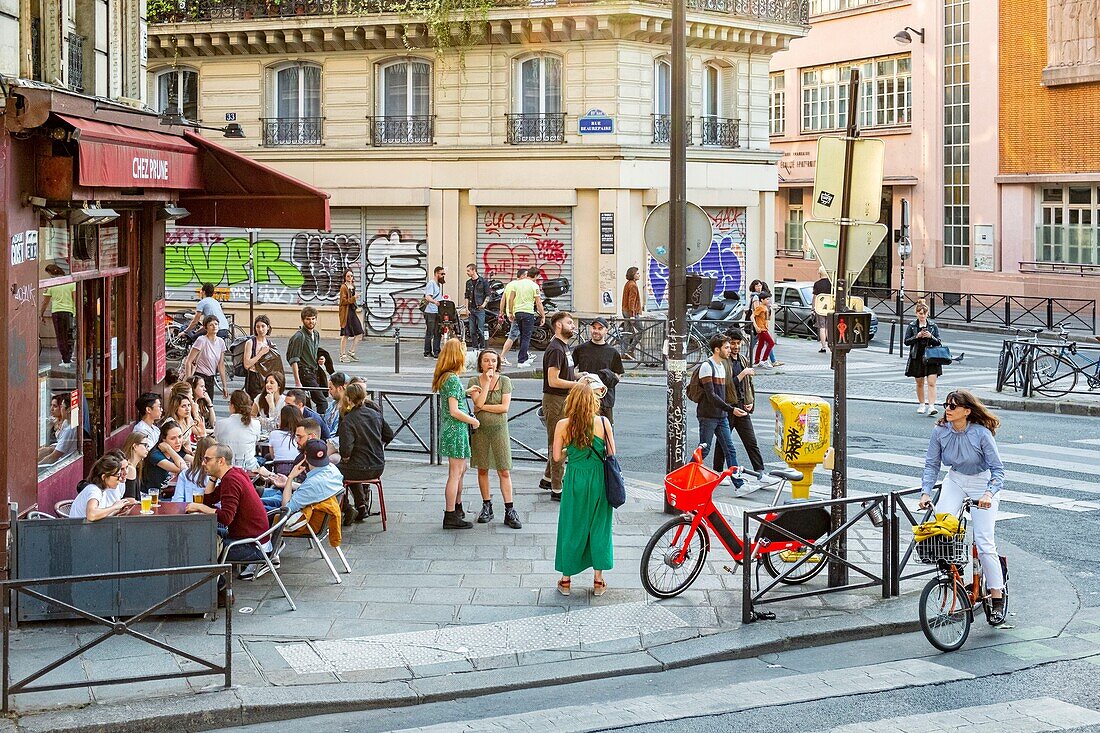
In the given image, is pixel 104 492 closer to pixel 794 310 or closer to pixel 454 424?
pixel 454 424

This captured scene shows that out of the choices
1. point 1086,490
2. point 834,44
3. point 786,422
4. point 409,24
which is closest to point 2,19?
point 786,422

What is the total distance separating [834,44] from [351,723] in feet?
146

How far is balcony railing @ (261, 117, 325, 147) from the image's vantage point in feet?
102

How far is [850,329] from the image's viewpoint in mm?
10094

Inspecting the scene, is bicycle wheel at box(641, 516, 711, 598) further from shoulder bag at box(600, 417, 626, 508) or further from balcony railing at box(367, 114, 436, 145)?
balcony railing at box(367, 114, 436, 145)

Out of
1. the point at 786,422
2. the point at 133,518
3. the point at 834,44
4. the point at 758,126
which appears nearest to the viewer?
the point at 133,518

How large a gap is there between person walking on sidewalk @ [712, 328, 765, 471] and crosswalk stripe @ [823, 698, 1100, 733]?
6477 mm

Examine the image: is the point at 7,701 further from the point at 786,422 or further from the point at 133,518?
the point at 786,422

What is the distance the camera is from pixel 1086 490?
1427 cm

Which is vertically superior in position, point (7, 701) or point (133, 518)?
point (133, 518)

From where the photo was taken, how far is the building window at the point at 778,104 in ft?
168

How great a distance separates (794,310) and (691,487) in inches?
894

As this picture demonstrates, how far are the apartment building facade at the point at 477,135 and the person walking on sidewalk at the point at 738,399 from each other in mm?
14918

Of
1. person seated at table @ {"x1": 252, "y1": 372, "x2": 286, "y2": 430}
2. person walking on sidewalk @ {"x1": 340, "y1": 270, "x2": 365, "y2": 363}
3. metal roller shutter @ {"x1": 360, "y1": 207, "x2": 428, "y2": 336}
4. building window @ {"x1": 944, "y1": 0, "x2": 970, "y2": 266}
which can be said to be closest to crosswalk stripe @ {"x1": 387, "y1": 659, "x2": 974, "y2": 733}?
person seated at table @ {"x1": 252, "y1": 372, "x2": 286, "y2": 430}
